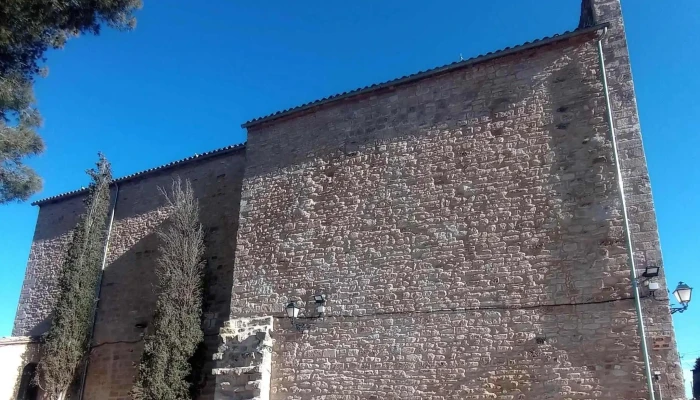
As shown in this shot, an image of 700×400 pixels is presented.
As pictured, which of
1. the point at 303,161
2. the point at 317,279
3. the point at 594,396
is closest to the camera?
the point at 594,396

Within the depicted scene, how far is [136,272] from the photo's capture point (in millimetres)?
13781

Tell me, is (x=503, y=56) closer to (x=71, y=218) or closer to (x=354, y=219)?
(x=354, y=219)

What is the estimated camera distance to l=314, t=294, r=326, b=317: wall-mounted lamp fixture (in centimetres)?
984

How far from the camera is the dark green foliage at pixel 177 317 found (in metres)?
10.6

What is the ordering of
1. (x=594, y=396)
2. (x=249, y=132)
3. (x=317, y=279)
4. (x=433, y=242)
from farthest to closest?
(x=249, y=132), (x=317, y=279), (x=433, y=242), (x=594, y=396)

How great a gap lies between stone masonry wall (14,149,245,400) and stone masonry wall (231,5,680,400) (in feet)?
4.95

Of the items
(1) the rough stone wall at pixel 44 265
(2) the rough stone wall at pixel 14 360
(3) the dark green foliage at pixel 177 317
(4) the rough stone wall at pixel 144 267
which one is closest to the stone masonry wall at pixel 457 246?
(3) the dark green foliage at pixel 177 317

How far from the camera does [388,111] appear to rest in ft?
34.8

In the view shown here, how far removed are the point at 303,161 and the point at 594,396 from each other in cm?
675

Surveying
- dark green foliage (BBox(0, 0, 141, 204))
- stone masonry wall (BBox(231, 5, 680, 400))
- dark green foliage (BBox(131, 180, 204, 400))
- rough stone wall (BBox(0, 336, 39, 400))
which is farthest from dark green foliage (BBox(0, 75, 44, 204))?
rough stone wall (BBox(0, 336, 39, 400))

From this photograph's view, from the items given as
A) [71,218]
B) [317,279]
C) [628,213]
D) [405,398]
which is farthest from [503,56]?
[71,218]

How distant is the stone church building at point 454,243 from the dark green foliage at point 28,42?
4.07 metres

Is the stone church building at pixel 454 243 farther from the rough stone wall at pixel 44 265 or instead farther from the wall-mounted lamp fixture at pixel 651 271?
the rough stone wall at pixel 44 265

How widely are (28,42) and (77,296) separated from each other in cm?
706
